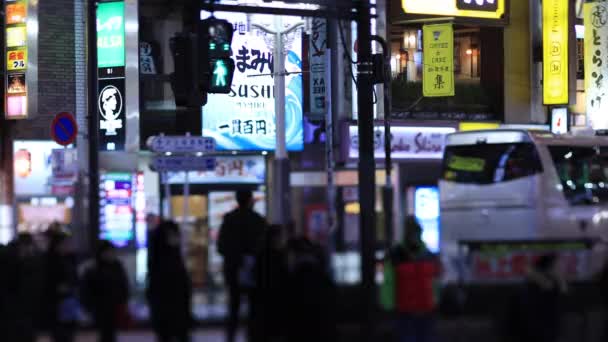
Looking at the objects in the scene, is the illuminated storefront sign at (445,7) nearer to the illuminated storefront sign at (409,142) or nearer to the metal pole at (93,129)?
the illuminated storefront sign at (409,142)

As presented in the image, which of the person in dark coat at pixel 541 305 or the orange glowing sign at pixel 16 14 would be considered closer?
the person in dark coat at pixel 541 305

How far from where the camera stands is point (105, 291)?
46.9 ft

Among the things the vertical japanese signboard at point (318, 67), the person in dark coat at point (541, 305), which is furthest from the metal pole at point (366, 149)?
the vertical japanese signboard at point (318, 67)

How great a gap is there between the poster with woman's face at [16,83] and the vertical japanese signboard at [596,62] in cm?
1453

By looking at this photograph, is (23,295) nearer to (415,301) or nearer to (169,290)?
(169,290)

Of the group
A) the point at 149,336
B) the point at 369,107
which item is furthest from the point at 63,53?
the point at 149,336

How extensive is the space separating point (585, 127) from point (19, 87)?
1539cm

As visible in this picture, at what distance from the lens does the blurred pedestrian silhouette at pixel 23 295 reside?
14.7m

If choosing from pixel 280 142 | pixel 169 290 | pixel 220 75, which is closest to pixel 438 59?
pixel 280 142

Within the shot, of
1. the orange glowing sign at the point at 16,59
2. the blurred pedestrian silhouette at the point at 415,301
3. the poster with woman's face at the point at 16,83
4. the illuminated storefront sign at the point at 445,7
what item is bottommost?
the blurred pedestrian silhouette at the point at 415,301

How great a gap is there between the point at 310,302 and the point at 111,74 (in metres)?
14.5

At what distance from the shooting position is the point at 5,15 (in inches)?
1017

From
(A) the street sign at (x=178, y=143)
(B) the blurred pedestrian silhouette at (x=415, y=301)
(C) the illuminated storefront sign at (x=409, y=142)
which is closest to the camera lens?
(B) the blurred pedestrian silhouette at (x=415, y=301)

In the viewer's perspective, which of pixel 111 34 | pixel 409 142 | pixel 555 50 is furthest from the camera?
pixel 555 50
